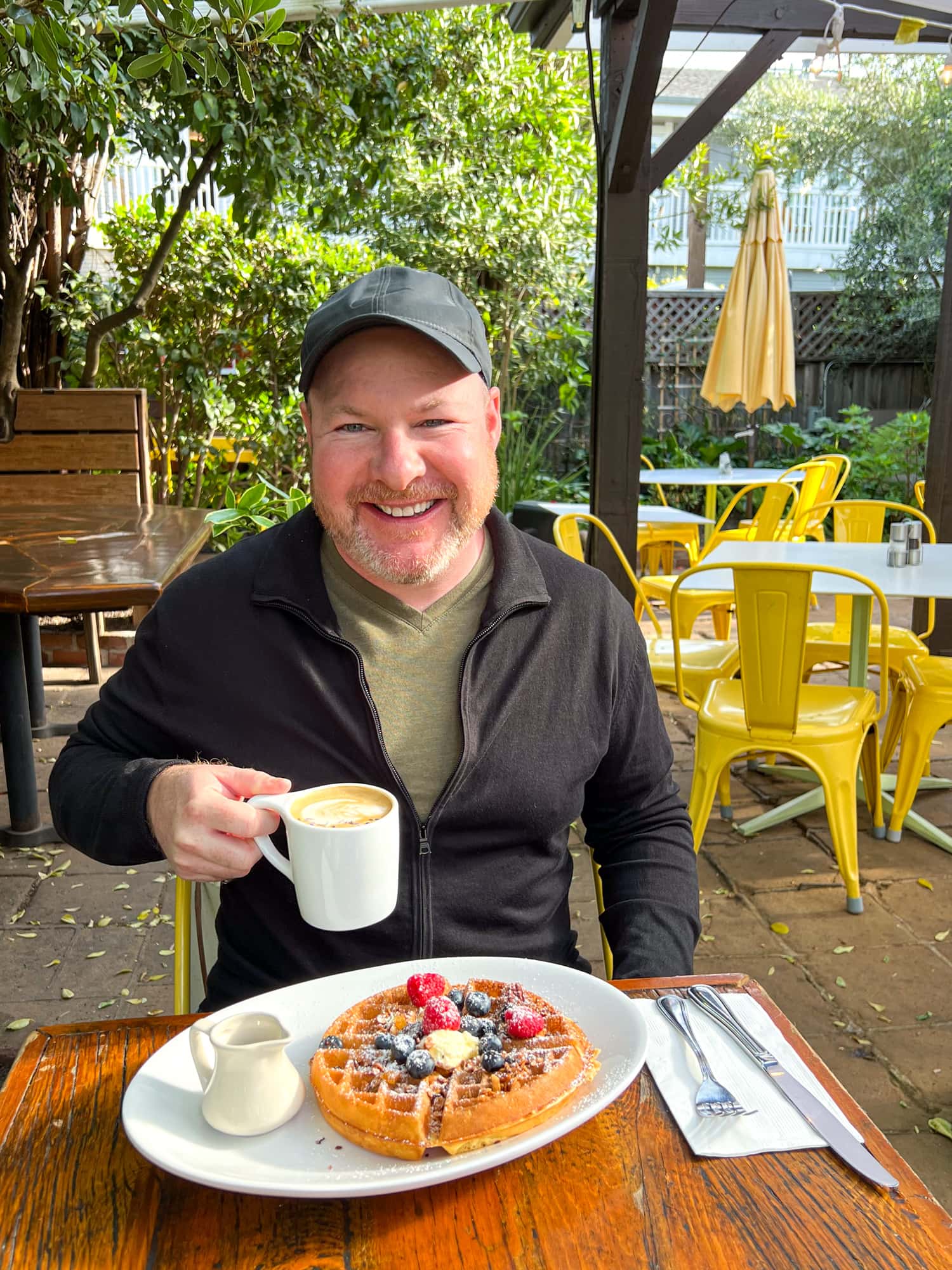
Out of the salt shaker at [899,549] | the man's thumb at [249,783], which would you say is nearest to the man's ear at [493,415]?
the man's thumb at [249,783]

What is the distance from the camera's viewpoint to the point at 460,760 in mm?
1388

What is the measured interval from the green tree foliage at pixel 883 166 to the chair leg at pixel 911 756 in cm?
942

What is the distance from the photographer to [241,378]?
6.64 metres

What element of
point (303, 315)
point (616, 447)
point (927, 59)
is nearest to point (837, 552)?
point (616, 447)

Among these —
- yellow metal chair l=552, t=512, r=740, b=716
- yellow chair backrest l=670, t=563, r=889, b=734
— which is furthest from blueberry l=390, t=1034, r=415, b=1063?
yellow metal chair l=552, t=512, r=740, b=716

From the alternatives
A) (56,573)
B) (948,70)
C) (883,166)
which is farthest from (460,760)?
(883,166)

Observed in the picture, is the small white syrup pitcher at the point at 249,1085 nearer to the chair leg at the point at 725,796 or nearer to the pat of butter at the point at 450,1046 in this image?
the pat of butter at the point at 450,1046

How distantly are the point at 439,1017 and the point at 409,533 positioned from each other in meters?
0.71

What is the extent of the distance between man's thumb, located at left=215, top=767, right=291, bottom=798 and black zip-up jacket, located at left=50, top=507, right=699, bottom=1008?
0.80ft

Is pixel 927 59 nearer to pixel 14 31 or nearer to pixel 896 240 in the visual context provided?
pixel 896 240

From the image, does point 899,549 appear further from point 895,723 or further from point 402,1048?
point 402,1048

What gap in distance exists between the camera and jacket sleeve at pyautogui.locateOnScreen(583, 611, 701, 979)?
1.45m

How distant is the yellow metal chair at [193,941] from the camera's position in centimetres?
142

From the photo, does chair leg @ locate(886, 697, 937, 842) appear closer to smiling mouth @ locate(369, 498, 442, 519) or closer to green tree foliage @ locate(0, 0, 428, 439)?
smiling mouth @ locate(369, 498, 442, 519)
